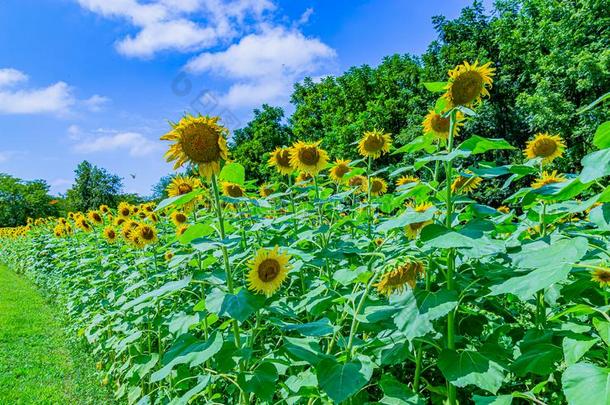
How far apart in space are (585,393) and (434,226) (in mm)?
700

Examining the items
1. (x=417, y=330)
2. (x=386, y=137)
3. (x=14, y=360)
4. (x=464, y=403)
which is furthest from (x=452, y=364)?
(x=14, y=360)

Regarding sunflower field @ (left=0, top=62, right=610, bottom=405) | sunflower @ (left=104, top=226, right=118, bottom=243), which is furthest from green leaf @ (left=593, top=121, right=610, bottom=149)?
sunflower @ (left=104, top=226, right=118, bottom=243)

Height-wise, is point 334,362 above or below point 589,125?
below

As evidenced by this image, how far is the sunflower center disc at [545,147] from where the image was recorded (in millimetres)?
3068

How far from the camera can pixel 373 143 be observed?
11.9 ft

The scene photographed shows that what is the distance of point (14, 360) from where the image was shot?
5.87m

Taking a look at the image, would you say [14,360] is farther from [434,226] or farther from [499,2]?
[499,2]

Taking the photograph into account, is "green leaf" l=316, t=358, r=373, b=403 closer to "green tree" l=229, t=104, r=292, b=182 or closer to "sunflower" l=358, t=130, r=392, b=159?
"sunflower" l=358, t=130, r=392, b=159

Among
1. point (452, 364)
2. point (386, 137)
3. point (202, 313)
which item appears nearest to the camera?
point (452, 364)

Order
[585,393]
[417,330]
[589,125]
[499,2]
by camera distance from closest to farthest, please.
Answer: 1. [585,393]
2. [417,330]
3. [589,125]
4. [499,2]

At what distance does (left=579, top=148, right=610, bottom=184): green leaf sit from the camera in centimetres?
118

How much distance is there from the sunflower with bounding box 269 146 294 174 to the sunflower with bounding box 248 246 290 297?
5.04ft

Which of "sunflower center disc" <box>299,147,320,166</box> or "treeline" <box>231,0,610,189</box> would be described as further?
"treeline" <box>231,0,610,189</box>

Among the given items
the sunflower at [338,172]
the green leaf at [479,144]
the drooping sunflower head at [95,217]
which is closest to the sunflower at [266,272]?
the green leaf at [479,144]
